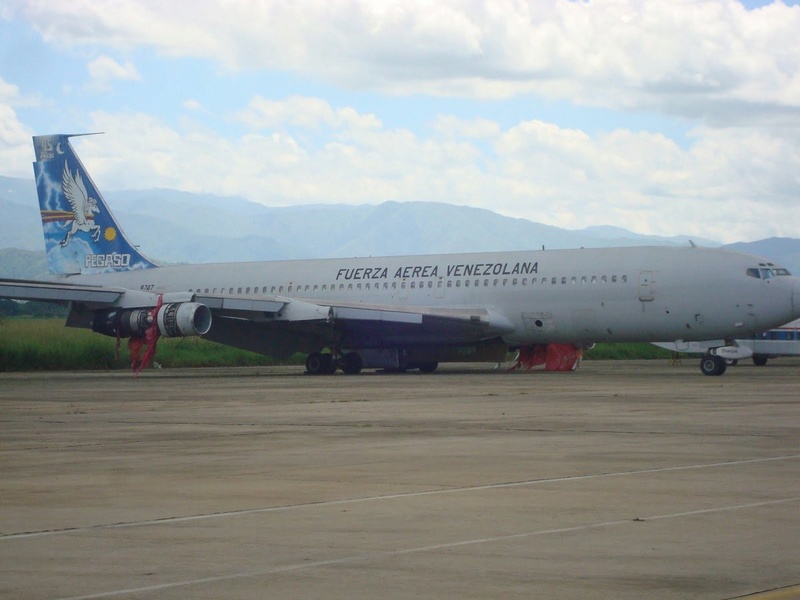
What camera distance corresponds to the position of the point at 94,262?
50250 mm

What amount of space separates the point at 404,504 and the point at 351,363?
33.2m

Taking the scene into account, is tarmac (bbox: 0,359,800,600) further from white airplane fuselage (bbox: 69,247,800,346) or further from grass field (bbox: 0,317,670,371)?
grass field (bbox: 0,317,670,371)

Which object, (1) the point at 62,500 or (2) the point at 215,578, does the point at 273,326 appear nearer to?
(1) the point at 62,500

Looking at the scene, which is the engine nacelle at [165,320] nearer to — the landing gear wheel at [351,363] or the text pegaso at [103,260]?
the landing gear wheel at [351,363]

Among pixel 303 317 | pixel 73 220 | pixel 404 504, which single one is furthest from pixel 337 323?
pixel 404 504

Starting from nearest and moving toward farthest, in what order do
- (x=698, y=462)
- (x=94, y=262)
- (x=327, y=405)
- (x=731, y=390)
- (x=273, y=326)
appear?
(x=698, y=462), (x=327, y=405), (x=731, y=390), (x=273, y=326), (x=94, y=262)

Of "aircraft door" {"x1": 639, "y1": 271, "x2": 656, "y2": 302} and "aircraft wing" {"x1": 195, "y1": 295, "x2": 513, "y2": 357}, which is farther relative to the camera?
"aircraft wing" {"x1": 195, "y1": 295, "x2": 513, "y2": 357}

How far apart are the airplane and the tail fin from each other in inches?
2.1

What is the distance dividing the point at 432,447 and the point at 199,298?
26089mm

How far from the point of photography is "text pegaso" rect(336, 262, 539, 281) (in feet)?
138

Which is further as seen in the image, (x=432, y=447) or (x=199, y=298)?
(x=199, y=298)

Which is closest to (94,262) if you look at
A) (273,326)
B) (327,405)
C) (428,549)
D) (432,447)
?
(273,326)

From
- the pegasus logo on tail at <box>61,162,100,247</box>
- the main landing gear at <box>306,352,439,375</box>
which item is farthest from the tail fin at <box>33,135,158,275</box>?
the main landing gear at <box>306,352,439,375</box>

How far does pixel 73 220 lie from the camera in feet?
Result: 163
